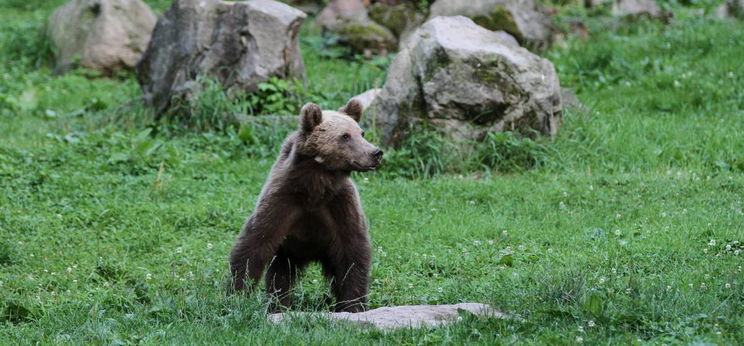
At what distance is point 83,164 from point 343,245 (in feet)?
17.3

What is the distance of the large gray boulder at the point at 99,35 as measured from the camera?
1688 centimetres

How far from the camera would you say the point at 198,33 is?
13.8m

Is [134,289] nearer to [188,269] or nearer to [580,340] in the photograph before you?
[188,269]

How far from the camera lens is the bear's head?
22.3 feet

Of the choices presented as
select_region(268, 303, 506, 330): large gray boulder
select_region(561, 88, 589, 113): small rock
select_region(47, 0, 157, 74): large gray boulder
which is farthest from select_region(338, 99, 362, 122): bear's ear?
select_region(47, 0, 157, 74): large gray boulder

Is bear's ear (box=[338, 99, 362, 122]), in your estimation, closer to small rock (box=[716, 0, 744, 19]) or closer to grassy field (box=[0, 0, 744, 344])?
grassy field (box=[0, 0, 744, 344])

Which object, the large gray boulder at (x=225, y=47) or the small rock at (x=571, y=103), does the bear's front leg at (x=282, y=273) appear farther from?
the large gray boulder at (x=225, y=47)

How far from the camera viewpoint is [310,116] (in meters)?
6.87

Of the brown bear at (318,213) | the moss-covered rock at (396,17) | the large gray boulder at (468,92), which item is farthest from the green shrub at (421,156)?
the moss-covered rock at (396,17)

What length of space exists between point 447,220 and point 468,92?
2.40m

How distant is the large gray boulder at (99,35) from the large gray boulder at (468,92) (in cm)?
691

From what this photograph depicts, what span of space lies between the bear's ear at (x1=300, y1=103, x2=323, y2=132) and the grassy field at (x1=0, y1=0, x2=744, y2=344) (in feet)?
4.11

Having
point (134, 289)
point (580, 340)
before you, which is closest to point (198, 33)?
point (134, 289)

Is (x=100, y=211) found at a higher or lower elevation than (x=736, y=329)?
lower
